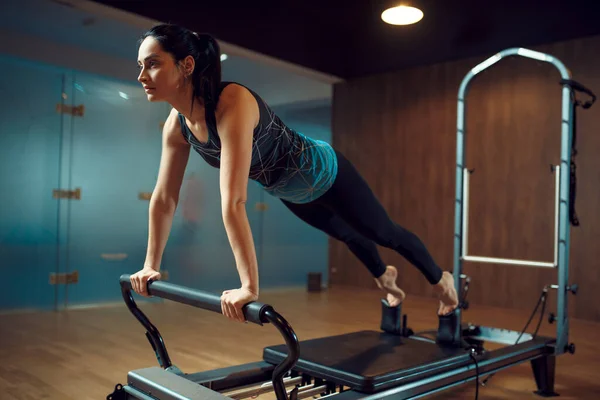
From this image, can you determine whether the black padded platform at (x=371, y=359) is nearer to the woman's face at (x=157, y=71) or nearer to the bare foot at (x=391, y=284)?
the bare foot at (x=391, y=284)

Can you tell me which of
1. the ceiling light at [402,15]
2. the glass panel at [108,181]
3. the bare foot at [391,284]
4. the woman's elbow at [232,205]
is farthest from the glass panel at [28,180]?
the woman's elbow at [232,205]

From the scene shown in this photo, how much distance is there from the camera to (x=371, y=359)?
212cm

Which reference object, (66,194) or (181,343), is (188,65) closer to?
(181,343)

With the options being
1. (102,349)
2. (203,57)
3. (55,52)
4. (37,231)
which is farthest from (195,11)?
(203,57)

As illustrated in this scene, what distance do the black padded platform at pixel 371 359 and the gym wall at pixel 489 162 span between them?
2836 millimetres

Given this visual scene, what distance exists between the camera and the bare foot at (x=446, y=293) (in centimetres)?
258

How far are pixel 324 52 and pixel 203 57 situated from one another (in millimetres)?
3936

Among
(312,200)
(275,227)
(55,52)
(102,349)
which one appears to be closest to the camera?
(312,200)

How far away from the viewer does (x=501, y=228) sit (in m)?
5.11

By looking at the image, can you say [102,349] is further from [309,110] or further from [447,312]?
[309,110]

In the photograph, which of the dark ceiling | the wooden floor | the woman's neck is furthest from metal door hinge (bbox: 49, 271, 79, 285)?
the woman's neck

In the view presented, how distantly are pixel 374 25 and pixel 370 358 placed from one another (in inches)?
127

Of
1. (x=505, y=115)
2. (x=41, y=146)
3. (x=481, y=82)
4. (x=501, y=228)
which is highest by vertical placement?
(x=481, y=82)

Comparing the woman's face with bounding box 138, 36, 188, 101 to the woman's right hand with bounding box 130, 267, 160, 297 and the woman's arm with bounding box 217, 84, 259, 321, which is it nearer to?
the woman's arm with bounding box 217, 84, 259, 321
